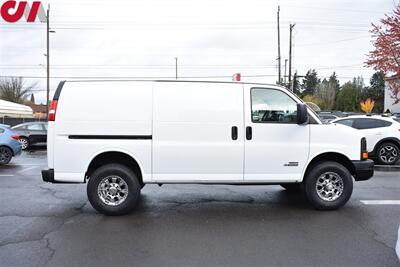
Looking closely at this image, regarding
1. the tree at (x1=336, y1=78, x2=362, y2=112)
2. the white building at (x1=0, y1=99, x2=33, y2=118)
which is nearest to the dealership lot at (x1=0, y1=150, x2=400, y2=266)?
the white building at (x1=0, y1=99, x2=33, y2=118)

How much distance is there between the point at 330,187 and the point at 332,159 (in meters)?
0.49

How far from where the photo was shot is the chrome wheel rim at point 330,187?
6574 millimetres

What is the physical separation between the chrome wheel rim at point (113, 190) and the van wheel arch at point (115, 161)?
0.31m

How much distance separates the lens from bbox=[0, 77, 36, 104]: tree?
210 feet

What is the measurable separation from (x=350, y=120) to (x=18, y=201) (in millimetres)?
10167

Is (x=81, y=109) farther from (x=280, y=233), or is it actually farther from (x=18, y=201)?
(x=280, y=233)

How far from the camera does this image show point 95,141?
6188mm

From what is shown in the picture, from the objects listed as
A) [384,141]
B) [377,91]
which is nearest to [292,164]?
[384,141]

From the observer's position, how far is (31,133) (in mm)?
18766

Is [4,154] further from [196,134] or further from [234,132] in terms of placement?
[234,132]

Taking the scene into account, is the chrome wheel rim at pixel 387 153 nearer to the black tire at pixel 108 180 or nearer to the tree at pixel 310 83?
the black tire at pixel 108 180

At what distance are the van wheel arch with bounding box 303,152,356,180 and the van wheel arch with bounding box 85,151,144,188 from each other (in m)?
2.75

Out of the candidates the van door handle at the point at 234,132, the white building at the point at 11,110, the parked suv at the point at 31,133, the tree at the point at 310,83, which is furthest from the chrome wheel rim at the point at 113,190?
the tree at the point at 310,83

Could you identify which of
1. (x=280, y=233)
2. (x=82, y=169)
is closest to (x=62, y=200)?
(x=82, y=169)
